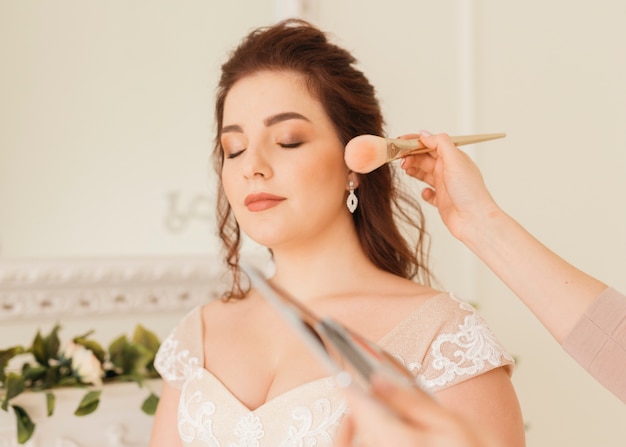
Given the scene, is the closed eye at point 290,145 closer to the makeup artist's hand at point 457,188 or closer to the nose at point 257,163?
the nose at point 257,163

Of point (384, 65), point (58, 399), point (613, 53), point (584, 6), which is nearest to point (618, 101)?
point (613, 53)

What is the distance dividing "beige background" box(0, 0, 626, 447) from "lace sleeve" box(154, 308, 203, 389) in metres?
0.29

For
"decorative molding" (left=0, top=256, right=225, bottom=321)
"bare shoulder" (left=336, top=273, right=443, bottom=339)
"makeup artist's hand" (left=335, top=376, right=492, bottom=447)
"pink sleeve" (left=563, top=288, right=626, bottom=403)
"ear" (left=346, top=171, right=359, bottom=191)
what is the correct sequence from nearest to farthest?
1. "makeup artist's hand" (left=335, top=376, right=492, bottom=447)
2. "pink sleeve" (left=563, top=288, right=626, bottom=403)
3. "bare shoulder" (left=336, top=273, right=443, bottom=339)
4. "ear" (left=346, top=171, right=359, bottom=191)
5. "decorative molding" (left=0, top=256, right=225, bottom=321)

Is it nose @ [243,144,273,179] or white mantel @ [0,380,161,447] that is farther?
white mantel @ [0,380,161,447]

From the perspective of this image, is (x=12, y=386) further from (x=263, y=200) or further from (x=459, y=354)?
(x=459, y=354)

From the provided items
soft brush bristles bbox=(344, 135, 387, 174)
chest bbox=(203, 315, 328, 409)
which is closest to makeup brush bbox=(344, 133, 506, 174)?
soft brush bristles bbox=(344, 135, 387, 174)

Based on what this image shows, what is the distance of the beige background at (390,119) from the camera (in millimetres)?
1601

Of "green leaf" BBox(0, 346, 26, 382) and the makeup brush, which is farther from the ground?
the makeup brush

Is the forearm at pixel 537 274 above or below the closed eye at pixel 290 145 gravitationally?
below

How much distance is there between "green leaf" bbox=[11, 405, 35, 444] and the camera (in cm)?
141

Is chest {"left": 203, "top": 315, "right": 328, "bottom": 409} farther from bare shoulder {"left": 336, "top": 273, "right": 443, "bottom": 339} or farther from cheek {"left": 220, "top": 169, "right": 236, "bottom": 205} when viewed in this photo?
cheek {"left": 220, "top": 169, "right": 236, "bottom": 205}

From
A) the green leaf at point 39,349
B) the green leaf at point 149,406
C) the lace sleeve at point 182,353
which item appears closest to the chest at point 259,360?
the lace sleeve at point 182,353

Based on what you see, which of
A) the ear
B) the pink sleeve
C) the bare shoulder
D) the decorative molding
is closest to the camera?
the pink sleeve

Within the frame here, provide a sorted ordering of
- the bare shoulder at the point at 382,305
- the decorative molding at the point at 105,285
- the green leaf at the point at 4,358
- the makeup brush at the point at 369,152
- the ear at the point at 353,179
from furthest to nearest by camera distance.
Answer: the decorative molding at the point at 105,285 → the green leaf at the point at 4,358 → the ear at the point at 353,179 → the bare shoulder at the point at 382,305 → the makeup brush at the point at 369,152
